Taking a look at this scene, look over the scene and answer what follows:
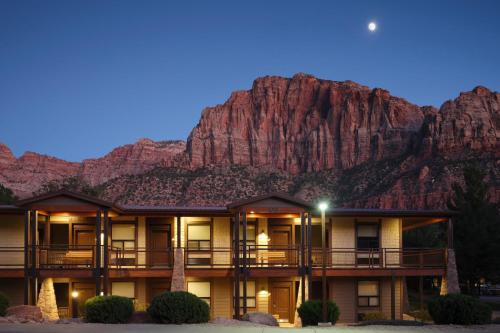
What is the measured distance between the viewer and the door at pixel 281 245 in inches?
1314

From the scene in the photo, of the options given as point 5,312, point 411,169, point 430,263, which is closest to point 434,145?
point 411,169

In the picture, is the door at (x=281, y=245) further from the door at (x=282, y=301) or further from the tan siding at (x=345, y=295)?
the tan siding at (x=345, y=295)

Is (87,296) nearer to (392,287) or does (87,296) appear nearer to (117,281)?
(117,281)

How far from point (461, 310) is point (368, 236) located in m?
10.9

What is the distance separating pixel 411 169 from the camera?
124m

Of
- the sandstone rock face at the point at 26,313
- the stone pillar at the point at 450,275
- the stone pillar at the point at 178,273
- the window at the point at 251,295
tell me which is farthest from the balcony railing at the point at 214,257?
the sandstone rock face at the point at 26,313

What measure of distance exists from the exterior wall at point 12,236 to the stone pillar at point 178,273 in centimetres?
784

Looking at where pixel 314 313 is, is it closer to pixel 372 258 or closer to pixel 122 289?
pixel 372 258

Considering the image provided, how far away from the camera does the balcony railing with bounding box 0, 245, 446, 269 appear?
32.4 meters

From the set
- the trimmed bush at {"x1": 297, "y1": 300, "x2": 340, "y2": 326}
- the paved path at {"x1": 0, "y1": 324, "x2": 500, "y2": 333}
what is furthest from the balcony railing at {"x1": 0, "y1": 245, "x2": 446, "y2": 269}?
the paved path at {"x1": 0, "y1": 324, "x2": 500, "y2": 333}

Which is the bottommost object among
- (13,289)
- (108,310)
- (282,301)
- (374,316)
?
(374,316)

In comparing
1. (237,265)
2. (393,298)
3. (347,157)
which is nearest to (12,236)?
(237,265)

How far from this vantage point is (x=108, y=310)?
2464 cm

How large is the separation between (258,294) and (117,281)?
732 cm
